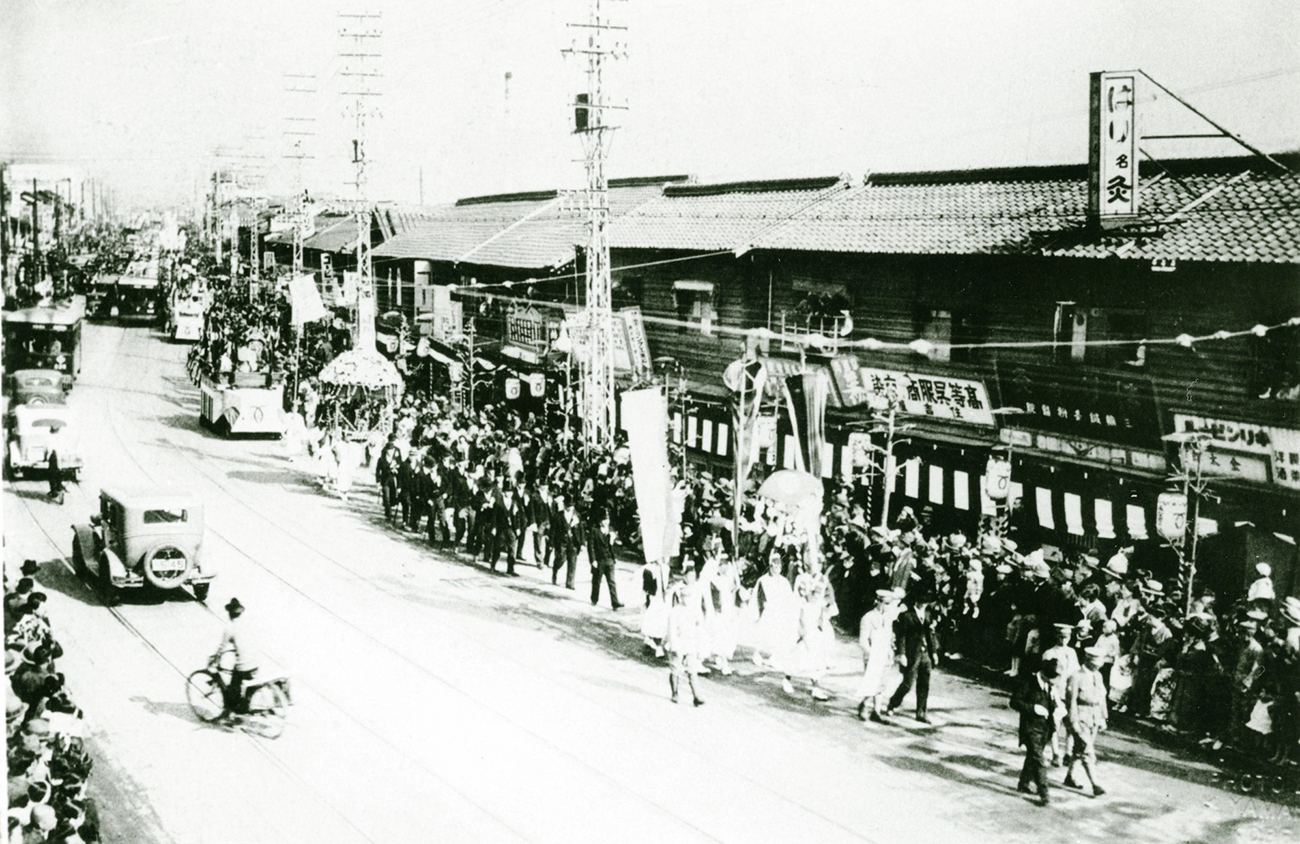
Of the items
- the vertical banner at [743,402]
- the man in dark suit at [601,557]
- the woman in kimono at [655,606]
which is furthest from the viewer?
the vertical banner at [743,402]

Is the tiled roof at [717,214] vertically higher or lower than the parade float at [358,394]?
higher

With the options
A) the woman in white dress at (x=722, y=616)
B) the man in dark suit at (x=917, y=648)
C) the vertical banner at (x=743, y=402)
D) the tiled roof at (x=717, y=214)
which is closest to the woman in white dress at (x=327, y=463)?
the vertical banner at (x=743, y=402)

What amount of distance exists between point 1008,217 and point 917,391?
332 cm

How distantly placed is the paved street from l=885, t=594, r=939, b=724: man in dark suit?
46cm

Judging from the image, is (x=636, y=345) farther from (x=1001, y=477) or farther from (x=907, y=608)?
(x=907, y=608)

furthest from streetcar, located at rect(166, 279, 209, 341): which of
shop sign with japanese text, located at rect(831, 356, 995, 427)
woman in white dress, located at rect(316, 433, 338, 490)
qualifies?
shop sign with japanese text, located at rect(831, 356, 995, 427)

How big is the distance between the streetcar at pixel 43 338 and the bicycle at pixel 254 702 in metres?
13.2

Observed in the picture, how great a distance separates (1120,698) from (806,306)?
10851 millimetres

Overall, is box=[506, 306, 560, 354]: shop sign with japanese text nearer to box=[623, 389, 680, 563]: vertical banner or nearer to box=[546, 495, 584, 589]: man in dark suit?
box=[546, 495, 584, 589]: man in dark suit

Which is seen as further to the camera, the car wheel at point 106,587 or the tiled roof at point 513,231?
the tiled roof at point 513,231

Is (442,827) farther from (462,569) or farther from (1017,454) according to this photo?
(1017,454)

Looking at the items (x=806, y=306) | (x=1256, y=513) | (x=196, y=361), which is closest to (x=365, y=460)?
(x=196, y=361)

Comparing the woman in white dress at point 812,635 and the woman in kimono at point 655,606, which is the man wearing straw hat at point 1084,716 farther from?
the woman in kimono at point 655,606

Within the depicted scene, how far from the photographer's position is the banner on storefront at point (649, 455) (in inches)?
597
